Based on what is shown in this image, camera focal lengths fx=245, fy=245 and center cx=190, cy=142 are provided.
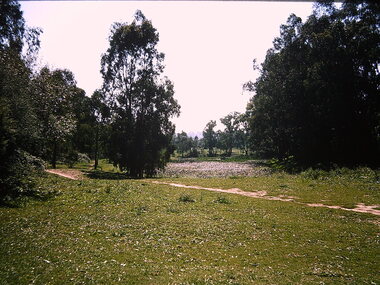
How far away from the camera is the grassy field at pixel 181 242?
9477mm

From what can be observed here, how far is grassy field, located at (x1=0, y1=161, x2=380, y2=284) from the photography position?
9477 millimetres

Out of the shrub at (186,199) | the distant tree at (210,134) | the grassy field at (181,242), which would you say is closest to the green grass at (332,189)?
the grassy field at (181,242)

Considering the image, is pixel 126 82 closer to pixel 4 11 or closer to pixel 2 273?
pixel 4 11

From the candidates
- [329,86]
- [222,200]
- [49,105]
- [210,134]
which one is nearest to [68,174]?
[49,105]

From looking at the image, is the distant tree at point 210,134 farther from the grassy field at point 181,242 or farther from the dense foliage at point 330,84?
the grassy field at point 181,242

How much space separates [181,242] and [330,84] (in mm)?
50462

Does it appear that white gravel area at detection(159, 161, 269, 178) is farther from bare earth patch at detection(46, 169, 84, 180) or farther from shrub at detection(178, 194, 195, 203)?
shrub at detection(178, 194, 195, 203)

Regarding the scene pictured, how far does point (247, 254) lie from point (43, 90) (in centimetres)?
3922

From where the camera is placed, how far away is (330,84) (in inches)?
1977

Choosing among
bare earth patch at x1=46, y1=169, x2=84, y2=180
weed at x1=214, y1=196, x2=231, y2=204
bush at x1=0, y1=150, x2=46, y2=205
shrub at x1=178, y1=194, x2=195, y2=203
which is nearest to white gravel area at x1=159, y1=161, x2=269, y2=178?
bare earth patch at x1=46, y1=169, x2=84, y2=180

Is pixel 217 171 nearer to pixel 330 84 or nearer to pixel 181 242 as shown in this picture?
pixel 330 84

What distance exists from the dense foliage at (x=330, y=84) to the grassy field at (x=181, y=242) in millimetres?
32826

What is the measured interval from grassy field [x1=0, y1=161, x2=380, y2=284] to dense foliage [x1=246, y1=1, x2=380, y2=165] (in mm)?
32826

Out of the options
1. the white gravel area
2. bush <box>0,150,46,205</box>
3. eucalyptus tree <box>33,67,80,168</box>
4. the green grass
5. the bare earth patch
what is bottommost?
the white gravel area
